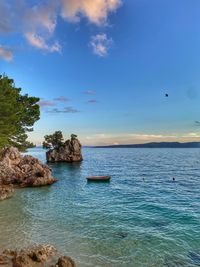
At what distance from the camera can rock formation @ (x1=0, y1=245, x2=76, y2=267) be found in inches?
624

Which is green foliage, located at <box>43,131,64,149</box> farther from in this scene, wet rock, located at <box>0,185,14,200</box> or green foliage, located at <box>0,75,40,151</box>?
wet rock, located at <box>0,185,14,200</box>

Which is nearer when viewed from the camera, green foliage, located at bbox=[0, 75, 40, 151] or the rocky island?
green foliage, located at bbox=[0, 75, 40, 151]

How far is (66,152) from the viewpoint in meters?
117

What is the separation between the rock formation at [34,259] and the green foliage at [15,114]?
30356 millimetres

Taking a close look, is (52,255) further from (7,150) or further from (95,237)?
(7,150)

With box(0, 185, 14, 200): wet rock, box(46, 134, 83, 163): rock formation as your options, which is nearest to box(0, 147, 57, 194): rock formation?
box(0, 185, 14, 200): wet rock

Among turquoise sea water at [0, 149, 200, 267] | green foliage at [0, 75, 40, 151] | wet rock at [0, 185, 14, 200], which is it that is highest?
green foliage at [0, 75, 40, 151]

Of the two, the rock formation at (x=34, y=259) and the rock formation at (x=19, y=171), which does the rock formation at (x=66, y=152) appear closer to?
the rock formation at (x=19, y=171)

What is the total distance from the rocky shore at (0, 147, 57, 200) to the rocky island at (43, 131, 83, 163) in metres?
59.6

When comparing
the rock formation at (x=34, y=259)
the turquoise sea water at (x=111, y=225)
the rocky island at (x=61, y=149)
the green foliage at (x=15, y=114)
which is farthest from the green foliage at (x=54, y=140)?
the rock formation at (x=34, y=259)

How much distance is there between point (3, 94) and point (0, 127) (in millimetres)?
6207

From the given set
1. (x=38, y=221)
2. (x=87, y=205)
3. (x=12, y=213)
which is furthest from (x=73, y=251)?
(x=87, y=205)

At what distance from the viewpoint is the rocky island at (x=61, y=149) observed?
116312mm

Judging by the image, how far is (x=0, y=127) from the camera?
4791 centimetres
